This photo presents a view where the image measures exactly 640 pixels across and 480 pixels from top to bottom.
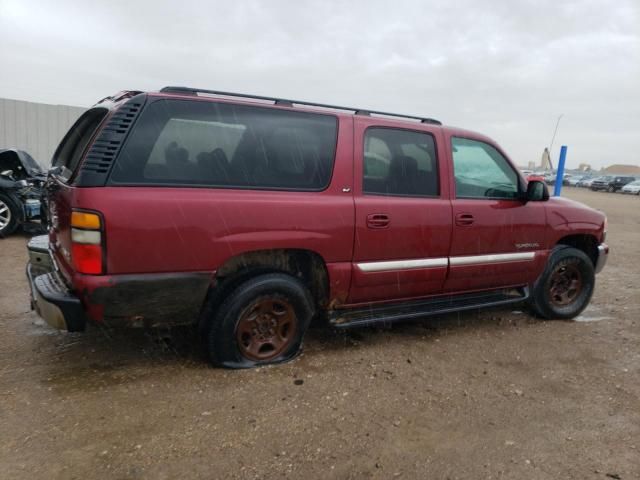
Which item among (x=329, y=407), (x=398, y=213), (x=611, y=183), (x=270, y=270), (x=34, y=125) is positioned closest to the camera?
(x=329, y=407)

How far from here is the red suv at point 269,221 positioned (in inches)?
109

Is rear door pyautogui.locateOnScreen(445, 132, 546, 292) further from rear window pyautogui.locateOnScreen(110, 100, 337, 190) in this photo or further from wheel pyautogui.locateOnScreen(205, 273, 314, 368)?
wheel pyautogui.locateOnScreen(205, 273, 314, 368)

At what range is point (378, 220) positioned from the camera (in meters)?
3.51

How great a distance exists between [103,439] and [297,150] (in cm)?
205

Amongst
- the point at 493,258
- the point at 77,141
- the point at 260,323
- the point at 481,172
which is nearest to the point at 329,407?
the point at 260,323

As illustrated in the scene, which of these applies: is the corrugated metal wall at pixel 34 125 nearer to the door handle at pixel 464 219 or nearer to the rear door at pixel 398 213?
the rear door at pixel 398 213

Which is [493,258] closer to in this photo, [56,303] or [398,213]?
[398,213]

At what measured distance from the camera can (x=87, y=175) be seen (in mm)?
2703

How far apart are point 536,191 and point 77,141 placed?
12.0 feet

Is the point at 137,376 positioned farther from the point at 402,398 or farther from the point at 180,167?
the point at 402,398

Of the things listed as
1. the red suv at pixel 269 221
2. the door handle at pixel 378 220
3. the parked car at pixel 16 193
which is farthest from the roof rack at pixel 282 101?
the parked car at pixel 16 193

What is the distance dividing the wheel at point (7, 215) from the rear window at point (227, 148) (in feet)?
19.2

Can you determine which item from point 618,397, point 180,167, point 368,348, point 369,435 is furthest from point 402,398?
point 180,167

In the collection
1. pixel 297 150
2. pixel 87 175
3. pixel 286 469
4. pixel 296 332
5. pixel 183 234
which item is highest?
pixel 297 150
